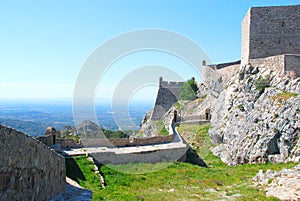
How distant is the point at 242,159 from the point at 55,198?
48.6 ft

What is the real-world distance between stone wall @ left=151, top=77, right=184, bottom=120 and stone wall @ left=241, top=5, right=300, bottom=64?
18.7m

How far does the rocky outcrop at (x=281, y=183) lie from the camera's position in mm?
9203

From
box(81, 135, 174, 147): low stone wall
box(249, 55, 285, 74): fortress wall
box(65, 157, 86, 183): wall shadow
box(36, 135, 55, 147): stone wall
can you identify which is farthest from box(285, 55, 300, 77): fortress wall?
box(36, 135, 55, 147): stone wall

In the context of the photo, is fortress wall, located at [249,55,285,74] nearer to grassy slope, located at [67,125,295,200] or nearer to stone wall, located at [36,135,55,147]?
grassy slope, located at [67,125,295,200]

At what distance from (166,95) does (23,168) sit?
38477 mm

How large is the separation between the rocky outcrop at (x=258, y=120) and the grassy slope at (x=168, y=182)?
1514 millimetres

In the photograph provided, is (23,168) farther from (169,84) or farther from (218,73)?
(169,84)

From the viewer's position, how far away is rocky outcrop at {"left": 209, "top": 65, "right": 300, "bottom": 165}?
16.9m

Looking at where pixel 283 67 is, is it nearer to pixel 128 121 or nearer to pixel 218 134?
pixel 218 134

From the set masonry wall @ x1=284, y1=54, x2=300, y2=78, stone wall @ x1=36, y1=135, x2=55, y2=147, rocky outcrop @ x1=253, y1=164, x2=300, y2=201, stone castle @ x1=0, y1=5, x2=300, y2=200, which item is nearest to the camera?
stone castle @ x1=0, y1=5, x2=300, y2=200

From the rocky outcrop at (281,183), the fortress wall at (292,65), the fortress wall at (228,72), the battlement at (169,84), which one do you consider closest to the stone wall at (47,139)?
the rocky outcrop at (281,183)

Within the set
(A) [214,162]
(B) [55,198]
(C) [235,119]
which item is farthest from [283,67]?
(B) [55,198]

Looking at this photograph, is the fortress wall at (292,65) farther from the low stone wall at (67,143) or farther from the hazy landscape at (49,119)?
the low stone wall at (67,143)

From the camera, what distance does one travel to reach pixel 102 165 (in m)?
15.5
